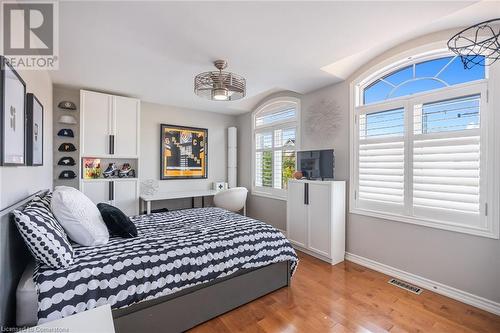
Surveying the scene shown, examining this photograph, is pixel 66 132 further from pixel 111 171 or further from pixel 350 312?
pixel 350 312

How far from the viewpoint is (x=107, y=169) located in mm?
3965

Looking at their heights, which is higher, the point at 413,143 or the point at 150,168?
the point at 413,143

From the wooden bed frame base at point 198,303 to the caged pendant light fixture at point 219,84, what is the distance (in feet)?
6.15

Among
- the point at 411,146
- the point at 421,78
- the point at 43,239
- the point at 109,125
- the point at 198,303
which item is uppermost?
the point at 421,78

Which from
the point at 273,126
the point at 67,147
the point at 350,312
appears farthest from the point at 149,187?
the point at 350,312

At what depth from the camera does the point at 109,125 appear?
379 centimetres

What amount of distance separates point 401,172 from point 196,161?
3653mm

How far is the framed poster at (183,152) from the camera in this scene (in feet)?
15.1

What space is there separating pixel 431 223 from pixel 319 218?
4.07 ft

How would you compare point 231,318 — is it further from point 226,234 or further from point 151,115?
point 151,115

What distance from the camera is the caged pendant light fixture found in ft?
8.38

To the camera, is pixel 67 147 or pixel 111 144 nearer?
pixel 67 147

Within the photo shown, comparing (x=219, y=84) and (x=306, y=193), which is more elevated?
(x=219, y=84)

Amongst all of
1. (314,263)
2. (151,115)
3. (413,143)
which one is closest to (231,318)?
(314,263)
